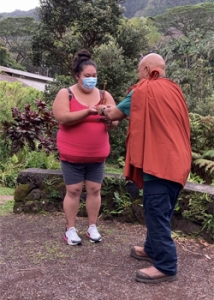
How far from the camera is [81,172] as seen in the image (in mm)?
3633

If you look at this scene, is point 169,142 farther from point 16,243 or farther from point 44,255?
point 16,243

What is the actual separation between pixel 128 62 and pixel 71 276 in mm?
6384

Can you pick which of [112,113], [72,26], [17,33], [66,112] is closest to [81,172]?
[66,112]

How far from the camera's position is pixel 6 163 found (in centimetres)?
706

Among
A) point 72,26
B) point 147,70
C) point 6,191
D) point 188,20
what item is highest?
point 188,20

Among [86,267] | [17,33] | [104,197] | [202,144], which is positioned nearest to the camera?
[86,267]

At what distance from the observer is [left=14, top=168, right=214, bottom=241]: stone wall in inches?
155

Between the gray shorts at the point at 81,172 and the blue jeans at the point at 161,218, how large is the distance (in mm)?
848

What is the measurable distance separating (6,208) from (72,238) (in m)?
1.64

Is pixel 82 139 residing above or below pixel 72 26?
below

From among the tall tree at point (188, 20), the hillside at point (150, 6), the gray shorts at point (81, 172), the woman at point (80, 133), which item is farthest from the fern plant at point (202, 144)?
the hillside at point (150, 6)

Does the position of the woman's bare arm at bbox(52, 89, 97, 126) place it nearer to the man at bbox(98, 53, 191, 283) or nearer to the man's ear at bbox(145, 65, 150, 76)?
the man at bbox(98, 53, 191, 283)

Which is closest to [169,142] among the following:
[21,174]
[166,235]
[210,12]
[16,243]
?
[166,235]

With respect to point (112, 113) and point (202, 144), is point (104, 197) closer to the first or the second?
point (112, 113)
